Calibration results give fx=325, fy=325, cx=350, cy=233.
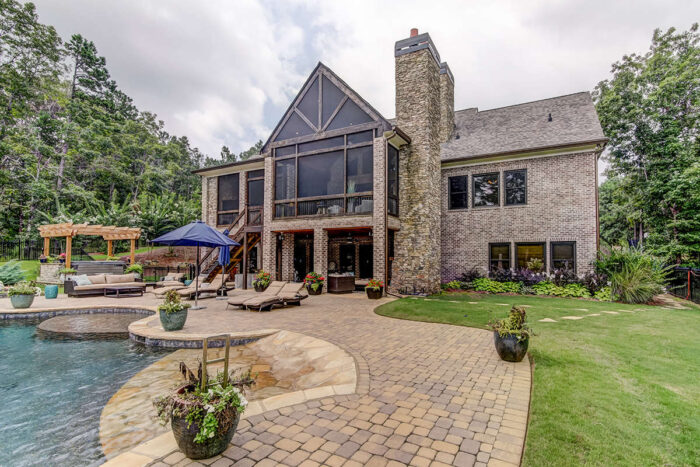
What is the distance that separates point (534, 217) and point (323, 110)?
386 inches

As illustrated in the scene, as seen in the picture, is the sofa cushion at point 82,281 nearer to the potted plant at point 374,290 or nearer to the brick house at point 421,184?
the brick house at point 421,184

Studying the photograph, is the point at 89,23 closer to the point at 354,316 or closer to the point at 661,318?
the point at 354,316

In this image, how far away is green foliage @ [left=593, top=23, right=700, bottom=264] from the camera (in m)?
15.5

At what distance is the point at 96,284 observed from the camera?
1258cm

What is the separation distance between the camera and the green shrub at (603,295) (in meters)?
11.1

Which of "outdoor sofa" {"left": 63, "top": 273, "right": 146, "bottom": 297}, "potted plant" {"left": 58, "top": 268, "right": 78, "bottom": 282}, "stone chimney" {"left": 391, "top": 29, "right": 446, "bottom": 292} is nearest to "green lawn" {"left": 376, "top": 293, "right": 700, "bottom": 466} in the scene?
"stone chimney" {"left": 391, "top": 29, "right": 446, "bottom": 292}

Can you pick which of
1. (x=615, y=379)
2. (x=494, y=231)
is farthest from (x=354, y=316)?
(x=494, y=231)

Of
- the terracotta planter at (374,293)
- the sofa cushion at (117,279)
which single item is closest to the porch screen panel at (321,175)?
the terracotta planter at (374,293)

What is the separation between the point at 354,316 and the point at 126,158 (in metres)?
33.6

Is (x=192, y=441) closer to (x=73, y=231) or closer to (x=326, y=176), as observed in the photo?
(x=326, y=176)

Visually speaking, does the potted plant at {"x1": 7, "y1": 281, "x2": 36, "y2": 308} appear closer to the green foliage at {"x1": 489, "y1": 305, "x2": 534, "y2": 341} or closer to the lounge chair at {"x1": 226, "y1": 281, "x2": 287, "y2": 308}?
the lounge chair at {"x1": 226, "y1": 281, "x2": 287, "y2": 308}

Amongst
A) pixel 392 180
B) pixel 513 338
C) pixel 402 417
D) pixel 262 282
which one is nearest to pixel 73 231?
pixel 262 282

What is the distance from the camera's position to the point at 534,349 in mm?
5340

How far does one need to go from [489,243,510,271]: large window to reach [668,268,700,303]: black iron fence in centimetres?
530
